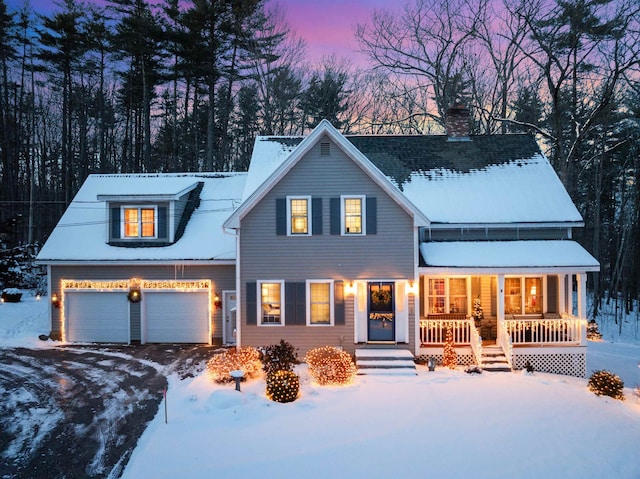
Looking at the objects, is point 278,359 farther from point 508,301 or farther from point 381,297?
point 508,301

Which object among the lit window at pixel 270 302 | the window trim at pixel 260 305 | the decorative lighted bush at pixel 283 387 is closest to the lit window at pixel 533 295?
the window trim at pixel 260 305

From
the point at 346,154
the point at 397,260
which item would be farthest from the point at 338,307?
the point at 346,154

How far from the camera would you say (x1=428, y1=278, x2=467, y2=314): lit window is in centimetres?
1603

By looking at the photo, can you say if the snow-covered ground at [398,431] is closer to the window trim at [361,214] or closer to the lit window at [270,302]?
the lit window at [270,302]

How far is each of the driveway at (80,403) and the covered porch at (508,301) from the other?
8.57 metres

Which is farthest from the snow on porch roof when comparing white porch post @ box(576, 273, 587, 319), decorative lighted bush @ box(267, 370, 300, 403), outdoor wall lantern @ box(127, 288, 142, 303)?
outdoor wall lantern @ box(127, 288, 142, 303)

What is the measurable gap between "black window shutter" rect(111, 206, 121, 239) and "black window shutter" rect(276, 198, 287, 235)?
7.49 meters

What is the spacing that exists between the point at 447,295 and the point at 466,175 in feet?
16.3

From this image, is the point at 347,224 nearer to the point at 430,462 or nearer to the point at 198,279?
the point at 198,279

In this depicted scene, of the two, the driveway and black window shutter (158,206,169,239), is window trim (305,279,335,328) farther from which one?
black window shutter (158,206,169,239)

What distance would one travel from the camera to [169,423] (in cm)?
955

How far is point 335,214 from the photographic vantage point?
14828 mm

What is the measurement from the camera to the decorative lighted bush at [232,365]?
1199 cm

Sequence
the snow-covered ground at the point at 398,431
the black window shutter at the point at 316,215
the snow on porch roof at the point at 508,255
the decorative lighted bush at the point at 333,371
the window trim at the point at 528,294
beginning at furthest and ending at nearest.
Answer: the window trim at the point at 528,294 < the black window shutter at the point at 316,215 < the snow on porch roof at the point at 508,255 < the decorative lighted bush at the point at 333,371 < the snow-covered ground at the point at 398,431
